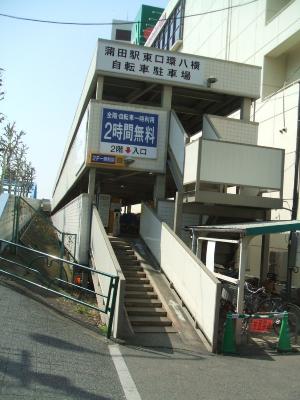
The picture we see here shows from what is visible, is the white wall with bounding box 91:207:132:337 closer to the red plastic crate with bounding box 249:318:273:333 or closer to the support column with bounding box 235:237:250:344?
the support column with bounding box 235:237:250:344

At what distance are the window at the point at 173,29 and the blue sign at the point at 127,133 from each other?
20521mm

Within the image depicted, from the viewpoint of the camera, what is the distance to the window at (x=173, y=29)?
3369 centimetres

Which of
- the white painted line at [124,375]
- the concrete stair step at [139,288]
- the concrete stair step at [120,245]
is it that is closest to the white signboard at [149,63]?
the concrete stair step at [120,245]

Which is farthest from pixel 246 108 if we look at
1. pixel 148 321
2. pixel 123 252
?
pixel 148 321

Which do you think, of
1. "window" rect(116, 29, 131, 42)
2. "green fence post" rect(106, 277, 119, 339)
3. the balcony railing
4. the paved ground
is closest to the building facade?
the balcony railing

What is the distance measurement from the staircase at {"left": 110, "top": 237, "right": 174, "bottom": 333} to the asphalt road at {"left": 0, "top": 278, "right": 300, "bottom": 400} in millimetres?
1012

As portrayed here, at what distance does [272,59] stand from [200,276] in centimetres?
1320

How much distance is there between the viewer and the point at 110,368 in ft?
21.0

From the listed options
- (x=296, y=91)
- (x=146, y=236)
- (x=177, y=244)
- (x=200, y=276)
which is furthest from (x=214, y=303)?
(x=296, y=91)

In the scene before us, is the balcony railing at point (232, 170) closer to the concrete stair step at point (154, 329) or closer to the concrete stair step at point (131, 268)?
the concrete stair step at point (131, 268)

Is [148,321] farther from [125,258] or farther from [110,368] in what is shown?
[125,258]

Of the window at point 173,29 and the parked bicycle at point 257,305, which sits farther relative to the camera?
the window at point 173,29

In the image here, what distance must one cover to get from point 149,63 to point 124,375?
34.7 ft

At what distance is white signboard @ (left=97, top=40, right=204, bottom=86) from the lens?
46.8 feet
